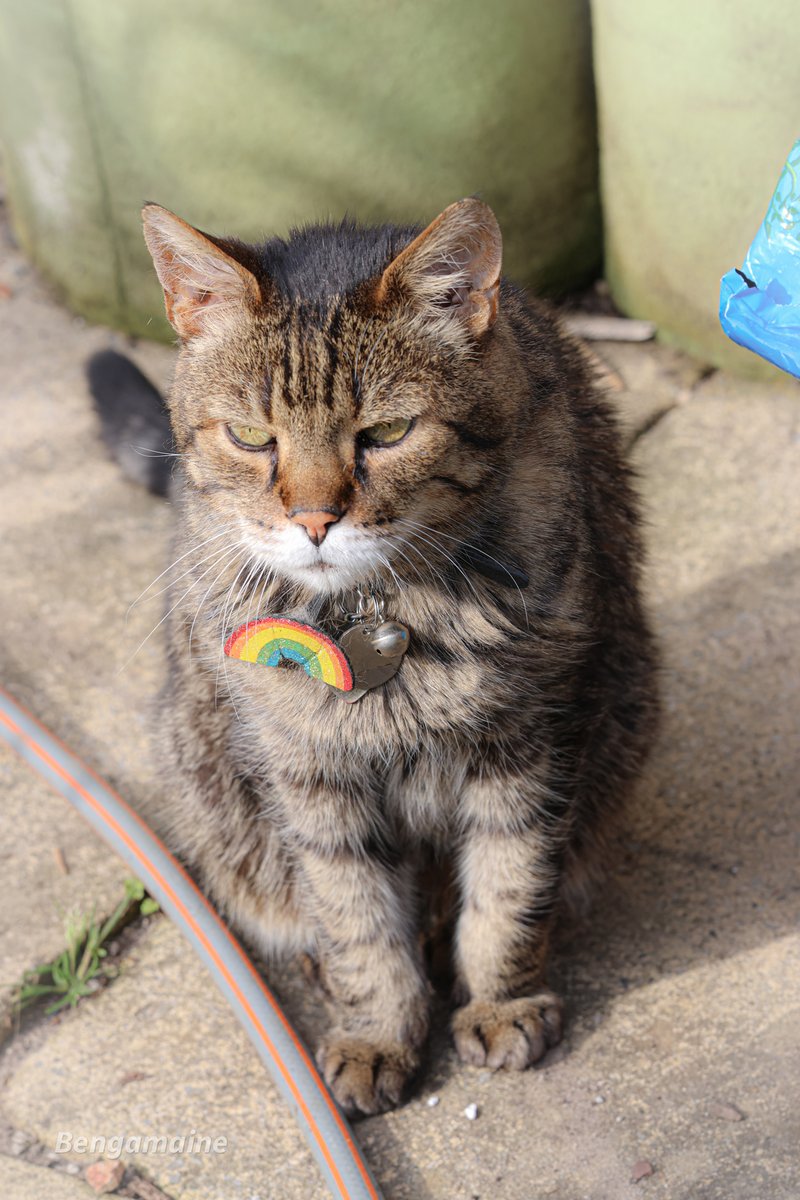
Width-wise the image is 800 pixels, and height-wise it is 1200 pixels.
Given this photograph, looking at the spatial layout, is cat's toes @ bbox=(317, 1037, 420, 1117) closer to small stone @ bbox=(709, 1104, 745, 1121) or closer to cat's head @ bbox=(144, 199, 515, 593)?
small stone @ bbox=(709, 1104, 745, 1121)

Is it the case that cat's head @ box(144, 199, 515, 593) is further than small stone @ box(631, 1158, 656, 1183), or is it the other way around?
small stone @ box(631, 1158, 656, 1183)

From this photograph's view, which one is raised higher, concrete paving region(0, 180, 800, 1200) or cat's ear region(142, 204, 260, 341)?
cat's ear region(142, 204, 260, 341)

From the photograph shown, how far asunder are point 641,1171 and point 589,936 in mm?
472

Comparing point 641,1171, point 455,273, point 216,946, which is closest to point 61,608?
point 216,946

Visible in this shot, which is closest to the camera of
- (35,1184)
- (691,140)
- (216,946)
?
(35,1184)

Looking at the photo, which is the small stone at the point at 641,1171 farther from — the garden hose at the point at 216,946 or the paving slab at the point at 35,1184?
the paving slab at the point at 35,1184

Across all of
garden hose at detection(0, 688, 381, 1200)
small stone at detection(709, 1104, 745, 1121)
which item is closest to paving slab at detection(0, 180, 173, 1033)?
garden hose at detection(0, 688, 381, 1200)

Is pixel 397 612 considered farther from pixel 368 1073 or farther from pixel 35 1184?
pixel 35 1184

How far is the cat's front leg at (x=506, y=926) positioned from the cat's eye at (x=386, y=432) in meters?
0.56

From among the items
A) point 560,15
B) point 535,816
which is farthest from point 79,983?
point 560,15

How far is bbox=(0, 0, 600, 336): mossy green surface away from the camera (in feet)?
10.7

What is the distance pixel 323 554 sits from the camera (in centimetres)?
156

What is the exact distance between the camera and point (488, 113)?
3.41 meters

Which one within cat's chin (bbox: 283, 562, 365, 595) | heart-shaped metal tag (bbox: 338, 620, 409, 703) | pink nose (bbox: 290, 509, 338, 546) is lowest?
heart-shaped metal tag (bbox: 338, 620, 409, 703)
